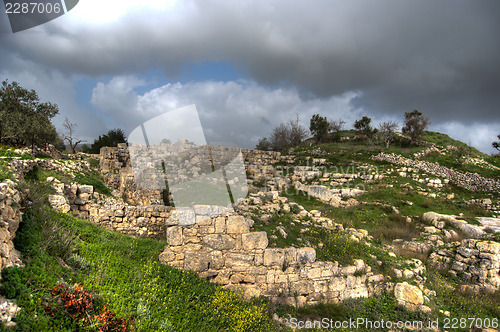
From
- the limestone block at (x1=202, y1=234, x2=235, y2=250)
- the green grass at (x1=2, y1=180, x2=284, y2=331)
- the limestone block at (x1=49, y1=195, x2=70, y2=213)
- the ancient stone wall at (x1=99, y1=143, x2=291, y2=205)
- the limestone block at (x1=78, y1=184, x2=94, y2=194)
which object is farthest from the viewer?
the ancient stone wall at (x1=99, y1=143, x2=291, y2=205)

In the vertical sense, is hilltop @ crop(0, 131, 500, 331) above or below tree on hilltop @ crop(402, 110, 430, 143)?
below

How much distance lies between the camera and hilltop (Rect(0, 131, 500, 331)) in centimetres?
397

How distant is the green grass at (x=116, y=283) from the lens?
10.7 feet

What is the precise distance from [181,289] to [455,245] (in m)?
11.0

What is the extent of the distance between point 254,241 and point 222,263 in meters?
1.05

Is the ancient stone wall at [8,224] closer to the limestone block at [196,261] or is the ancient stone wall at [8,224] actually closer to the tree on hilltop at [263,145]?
the limestone block at [196,261]

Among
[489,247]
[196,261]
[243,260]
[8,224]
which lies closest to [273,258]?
[243,260]

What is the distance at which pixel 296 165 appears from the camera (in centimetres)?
2130

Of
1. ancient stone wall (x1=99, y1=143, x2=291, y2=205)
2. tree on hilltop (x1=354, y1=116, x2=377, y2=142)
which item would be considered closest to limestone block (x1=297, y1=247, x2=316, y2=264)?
ancient stone wall (x1=99, y1=143, x2=291, y2=205)

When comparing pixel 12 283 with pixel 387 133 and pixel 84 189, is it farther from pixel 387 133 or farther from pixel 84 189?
pixel 387 133

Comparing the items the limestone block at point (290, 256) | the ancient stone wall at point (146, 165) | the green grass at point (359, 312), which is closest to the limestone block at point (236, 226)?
the limestone block at point (290, 256)

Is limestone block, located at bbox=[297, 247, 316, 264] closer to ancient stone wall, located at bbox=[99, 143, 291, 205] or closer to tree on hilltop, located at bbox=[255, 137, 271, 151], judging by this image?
ancient stone wall, located at bbox=[99, 143, 291, 205]

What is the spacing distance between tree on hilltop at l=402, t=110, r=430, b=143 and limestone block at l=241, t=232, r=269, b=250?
122 ft

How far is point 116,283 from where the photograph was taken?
15.0ft
